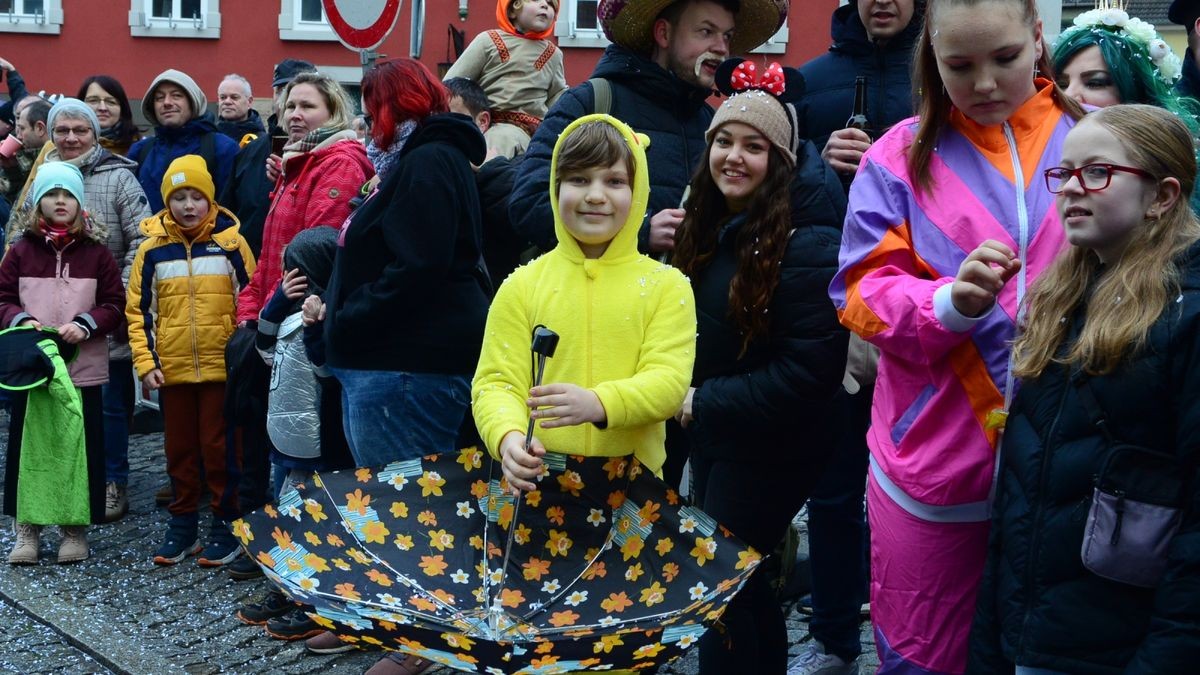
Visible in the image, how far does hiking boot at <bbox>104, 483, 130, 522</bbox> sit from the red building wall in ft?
55.5

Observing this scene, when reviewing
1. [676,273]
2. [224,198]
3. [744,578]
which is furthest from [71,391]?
[744,578]

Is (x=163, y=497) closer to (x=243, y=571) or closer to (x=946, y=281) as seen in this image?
(x=243, y=571)

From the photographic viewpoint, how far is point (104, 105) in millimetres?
9336

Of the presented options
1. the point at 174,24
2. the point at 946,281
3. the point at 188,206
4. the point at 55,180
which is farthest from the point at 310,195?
the point at 174,24

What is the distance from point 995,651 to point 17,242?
5965 mm

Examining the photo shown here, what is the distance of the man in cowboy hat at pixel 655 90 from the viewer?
4891mm

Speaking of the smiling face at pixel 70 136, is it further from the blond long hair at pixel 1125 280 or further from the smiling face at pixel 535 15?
the blond long hair at pixel 1125 280

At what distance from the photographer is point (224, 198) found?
27.6ft

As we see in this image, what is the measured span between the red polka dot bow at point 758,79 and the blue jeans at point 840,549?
3.77ft

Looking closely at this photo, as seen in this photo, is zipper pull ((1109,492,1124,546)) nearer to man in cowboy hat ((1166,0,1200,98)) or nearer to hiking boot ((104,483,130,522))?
man in cowboy hat ((1166,0,1200,98))

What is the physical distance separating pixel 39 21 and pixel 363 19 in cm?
1912

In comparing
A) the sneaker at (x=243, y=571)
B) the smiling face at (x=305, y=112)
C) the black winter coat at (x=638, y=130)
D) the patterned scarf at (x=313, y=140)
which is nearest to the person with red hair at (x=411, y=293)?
the black winter coat at (x=638, y=130)

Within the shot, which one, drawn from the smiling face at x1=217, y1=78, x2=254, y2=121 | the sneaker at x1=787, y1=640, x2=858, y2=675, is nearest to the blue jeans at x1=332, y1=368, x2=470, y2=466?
the sneaker at x1=787, y1=640, x2=858, y2=675

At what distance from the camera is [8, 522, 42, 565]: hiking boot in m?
7.12
